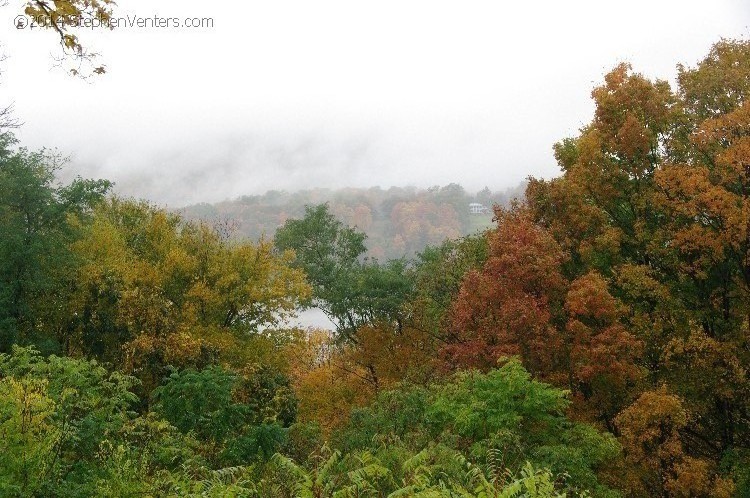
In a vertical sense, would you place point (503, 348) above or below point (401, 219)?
below

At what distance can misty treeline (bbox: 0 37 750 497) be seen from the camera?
9.70 metres

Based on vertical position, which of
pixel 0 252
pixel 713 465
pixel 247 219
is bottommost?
pixel 713 465

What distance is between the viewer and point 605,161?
65.2ft

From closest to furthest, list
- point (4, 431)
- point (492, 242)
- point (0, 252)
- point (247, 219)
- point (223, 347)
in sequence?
point (4, 431), point (492, 242), point (0, 252), point (223, 347), point (247, 219)

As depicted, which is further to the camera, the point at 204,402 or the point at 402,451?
the point at 204,402

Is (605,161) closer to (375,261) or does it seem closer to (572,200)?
(572,200)

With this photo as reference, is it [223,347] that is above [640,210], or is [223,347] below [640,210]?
below

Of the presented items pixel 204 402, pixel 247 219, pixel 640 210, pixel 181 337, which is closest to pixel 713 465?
pixel 640 210

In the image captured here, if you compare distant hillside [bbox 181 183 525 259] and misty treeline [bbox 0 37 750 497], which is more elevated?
distant hillside [bbox 181 183 525 259]

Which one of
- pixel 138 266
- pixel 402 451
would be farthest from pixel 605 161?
pixel 138 266

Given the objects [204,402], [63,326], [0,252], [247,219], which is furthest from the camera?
[247,219]

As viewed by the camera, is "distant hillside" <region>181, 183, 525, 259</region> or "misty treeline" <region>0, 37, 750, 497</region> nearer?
"misty treeline" <region>0, 37, 750, 497</region>

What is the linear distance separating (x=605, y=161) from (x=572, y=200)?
1761 mm

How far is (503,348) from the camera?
1709 centimetres
